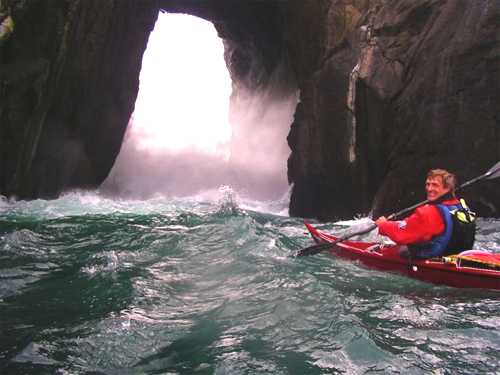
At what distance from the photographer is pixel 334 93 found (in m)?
13.9

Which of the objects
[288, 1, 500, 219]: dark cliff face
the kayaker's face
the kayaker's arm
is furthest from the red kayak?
[288, 1, 500, 219]: dark cliff face

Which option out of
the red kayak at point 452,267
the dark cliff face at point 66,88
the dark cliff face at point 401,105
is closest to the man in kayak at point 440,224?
the red kayak at point 452,267

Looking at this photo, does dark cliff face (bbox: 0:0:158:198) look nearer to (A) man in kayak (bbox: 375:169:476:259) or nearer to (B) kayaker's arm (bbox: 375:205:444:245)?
(B) kayaker's arm (bbox: 375:205:444:245)

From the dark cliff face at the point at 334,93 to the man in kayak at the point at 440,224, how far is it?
15.4 ft

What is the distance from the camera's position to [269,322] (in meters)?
4.90

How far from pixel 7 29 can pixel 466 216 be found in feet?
34.6

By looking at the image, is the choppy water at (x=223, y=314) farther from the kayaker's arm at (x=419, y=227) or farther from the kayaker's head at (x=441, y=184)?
the kayaker's head at (x=441, y=184)

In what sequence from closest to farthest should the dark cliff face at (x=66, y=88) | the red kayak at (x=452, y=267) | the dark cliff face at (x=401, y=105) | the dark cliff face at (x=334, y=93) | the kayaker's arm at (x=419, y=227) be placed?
the red kayak at (x=452, y=267)
the kayaker's arm at (x=419, y=227)
the dark cliff face at (x=401, y=105)
the dark cliff face at (x=334, y=93)
the dark cliff face at (x=66, y=88)

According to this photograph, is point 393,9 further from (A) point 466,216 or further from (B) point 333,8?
(A) point 466,216

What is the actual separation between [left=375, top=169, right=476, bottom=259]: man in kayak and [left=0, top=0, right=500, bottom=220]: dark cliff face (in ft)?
15.4

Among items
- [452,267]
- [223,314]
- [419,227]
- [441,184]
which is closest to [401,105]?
[441,184]

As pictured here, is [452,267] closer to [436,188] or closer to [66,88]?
[436,188]

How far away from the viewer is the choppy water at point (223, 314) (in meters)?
3.99

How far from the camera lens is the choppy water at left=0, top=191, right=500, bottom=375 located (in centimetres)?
399
